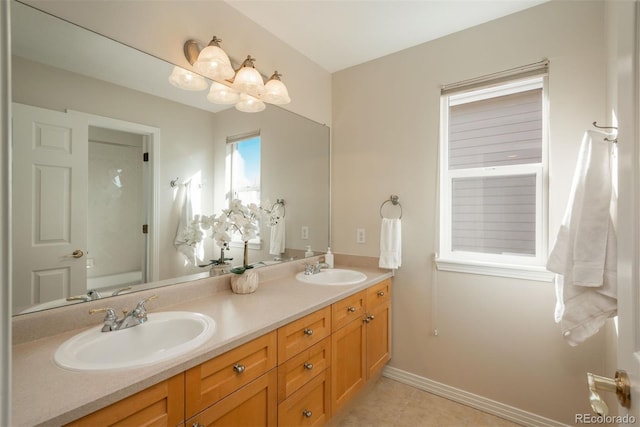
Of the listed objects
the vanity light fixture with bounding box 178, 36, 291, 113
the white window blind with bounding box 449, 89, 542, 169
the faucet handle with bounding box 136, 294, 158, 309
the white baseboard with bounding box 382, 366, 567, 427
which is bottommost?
the white baseboard with bounding box 382, 366, 567, 427

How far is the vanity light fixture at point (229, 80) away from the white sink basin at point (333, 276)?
4.03 feet

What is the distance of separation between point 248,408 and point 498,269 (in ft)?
5.49

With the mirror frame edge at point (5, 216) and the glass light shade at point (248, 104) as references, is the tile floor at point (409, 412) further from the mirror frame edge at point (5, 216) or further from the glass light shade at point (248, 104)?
the glass light shade at point (248, 104)

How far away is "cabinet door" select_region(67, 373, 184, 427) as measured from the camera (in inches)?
29.1

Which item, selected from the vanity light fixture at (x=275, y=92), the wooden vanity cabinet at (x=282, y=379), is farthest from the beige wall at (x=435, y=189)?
the vanity light fixture at (x=275, y=92)

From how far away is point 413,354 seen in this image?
2.17 m

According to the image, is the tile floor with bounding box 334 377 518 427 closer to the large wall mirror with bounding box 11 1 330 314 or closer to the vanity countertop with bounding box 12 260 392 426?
the vanity countertop with bounding box 12 260 392 426

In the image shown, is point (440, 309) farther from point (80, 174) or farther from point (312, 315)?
point (80, 174)

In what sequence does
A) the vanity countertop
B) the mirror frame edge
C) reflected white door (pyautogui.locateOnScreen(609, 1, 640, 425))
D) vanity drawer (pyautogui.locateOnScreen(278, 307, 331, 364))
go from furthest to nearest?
vanity drawer (pyautogui.locateOnScreen(278, 307, 331, 364))
the vanity countertop
reflected white door (pyautogui.locateOnScreen(609, 1, 640, 425))
the mirror frame edge

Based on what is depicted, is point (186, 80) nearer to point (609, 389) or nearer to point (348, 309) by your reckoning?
point (348, 309)

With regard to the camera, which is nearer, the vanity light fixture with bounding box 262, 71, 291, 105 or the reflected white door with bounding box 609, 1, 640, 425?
the reflected white door with bounding box 609, 1, 640, 425

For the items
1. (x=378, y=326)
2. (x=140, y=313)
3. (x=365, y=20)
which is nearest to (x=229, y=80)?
(x=365, y=20)

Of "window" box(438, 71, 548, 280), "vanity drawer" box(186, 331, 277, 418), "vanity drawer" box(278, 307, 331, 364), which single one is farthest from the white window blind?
"vanity drawer" box(186, 331, 277, 418)

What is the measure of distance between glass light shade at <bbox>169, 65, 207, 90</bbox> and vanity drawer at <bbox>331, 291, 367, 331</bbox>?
57.1 inches
